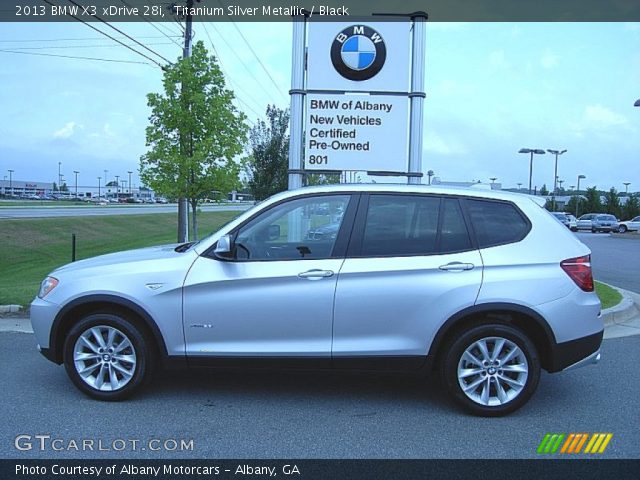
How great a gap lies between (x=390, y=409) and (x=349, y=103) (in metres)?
6.37

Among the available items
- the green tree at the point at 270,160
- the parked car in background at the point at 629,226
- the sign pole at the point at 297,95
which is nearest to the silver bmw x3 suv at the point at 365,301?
the sign pole at the point at 297,95

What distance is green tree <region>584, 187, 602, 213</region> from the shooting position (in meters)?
65.0

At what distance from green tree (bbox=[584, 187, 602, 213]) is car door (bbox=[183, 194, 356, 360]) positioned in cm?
6800

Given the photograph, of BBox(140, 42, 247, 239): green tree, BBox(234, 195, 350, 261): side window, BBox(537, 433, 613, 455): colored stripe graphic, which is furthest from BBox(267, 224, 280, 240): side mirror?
BBox(140, 42, 247, 239): green tree

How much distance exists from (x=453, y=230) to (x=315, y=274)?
3.91ft

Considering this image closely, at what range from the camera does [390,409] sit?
471cm

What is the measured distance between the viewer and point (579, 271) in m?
4.55

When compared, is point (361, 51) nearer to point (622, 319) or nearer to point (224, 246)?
point (622, 319)

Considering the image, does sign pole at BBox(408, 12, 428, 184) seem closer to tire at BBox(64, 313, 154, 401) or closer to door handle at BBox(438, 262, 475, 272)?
door handle at BBox(438, 262, 475, 272)

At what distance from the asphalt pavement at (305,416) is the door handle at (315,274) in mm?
1105

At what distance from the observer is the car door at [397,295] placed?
4.47 m

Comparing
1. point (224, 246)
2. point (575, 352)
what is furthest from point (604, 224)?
point (224, 246)
